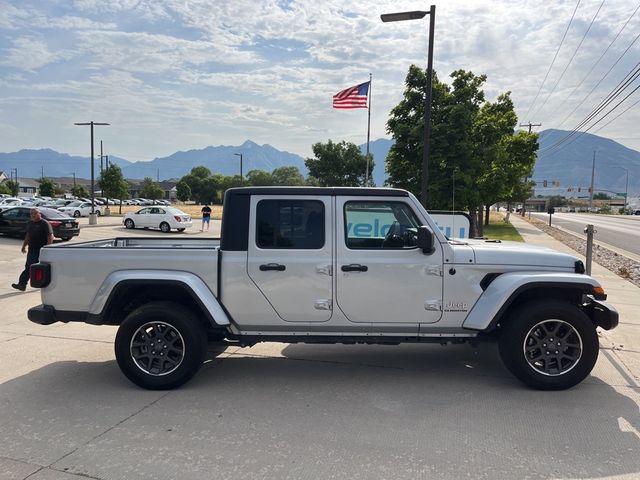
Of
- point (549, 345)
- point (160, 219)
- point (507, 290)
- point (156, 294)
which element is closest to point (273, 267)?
point (156, 294)

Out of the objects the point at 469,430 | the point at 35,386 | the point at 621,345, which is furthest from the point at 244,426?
the point at 621,345

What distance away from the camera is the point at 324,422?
3914 millimetres

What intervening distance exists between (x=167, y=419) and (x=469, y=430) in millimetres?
2394

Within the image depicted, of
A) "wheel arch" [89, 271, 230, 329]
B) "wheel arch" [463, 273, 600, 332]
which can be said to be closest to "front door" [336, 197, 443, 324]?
"wheel arch" [463, 273, 600, 332]

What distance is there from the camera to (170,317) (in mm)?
4523

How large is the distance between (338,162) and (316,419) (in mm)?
49412

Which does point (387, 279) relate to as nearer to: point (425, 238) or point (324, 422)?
point (425, 238)

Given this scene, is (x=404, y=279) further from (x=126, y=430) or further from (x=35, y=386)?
(x=35, y=386)

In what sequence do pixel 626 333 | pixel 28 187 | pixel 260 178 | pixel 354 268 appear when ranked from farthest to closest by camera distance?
pixel 28 187 → pixel 260 178 → pixel 626 333 → pixel 354 268

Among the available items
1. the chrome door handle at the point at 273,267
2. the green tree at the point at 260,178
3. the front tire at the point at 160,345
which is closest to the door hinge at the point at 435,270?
the chrome door handle at the point at 273,267

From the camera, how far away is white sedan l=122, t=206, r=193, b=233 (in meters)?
27.4

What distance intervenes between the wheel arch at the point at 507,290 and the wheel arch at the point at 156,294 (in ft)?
7.59

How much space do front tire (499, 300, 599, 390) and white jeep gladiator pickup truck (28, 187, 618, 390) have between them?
0.4 inches

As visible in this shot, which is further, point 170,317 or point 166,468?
point 170,317
